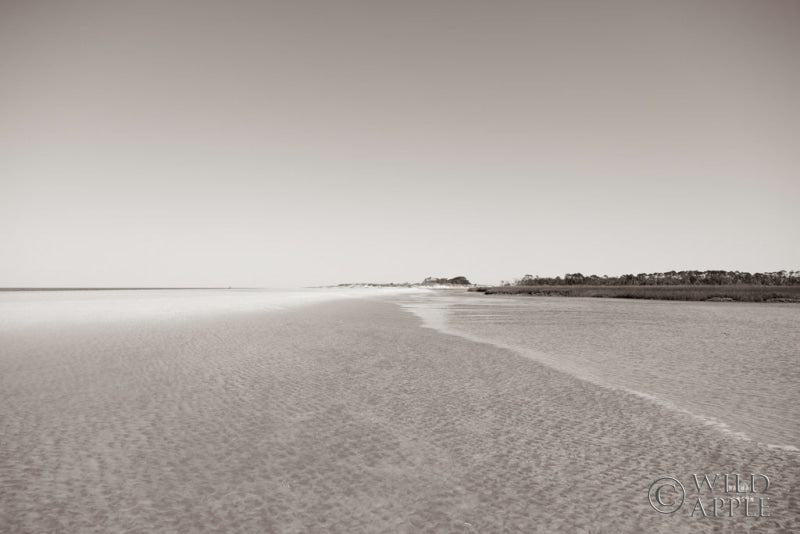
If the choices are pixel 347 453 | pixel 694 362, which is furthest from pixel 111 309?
pixel 694 362

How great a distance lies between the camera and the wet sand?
4.30 meters

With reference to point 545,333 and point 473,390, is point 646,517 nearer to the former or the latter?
point 473,390

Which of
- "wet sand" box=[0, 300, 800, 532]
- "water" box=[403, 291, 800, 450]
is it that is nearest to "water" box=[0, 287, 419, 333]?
"wet sand" box=[0, 300, 800, 532]

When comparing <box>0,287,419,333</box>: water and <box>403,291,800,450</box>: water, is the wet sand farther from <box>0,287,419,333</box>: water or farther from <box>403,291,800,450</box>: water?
<box>0,287,419,333</box>: water

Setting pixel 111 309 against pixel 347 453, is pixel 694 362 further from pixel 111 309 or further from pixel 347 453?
pixel 111 309

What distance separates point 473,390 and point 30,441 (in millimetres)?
7706

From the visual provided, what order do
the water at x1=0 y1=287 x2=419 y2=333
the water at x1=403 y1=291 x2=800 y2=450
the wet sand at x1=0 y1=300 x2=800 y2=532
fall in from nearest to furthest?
the wet sand at x1=0 y1=300 x2=800 y2=532
the water at x1=403 y1=291 x2=800 y2=450
the water at x1=0 y1=287 x2=419 y2=333

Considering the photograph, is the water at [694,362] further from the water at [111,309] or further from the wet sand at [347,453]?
the water at [111,309]

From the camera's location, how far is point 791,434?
6.68 metres

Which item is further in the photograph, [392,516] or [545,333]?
[545,333]

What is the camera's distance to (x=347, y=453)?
235 inches

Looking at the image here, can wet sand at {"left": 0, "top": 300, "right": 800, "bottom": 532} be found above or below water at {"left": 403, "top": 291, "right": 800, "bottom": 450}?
below

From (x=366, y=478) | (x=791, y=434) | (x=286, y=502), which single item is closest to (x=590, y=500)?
(x=366, y=478)

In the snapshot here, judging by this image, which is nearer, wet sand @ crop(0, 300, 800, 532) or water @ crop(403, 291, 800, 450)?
wet sand @ crop(0, 300, 800, 532)
